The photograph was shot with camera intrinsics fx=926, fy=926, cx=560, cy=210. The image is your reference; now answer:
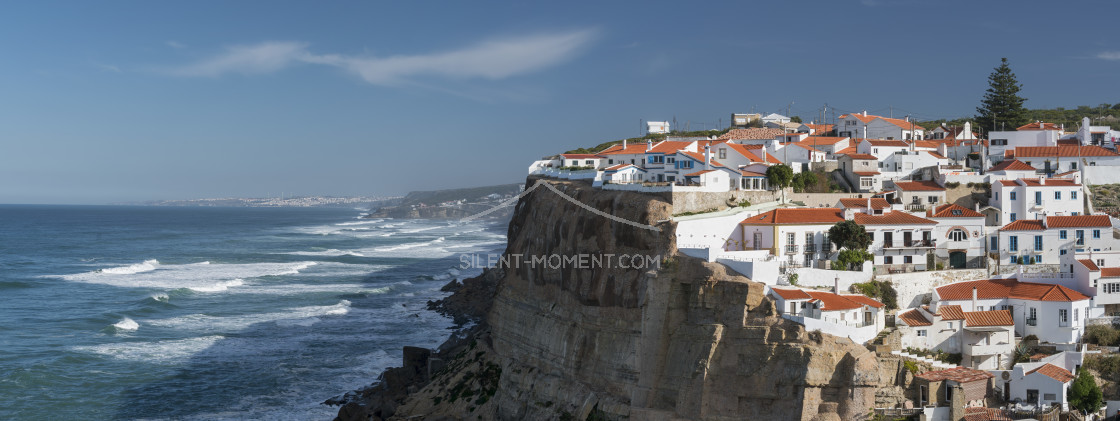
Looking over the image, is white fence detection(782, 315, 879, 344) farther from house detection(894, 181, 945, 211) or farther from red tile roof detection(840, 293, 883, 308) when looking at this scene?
house detection(894, 181, 945, 211)

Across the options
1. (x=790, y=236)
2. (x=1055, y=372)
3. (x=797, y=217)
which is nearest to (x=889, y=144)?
(x=797, y=217)

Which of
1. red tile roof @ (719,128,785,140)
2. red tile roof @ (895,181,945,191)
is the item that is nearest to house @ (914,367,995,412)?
red tile roof @ (895,181,945,191)

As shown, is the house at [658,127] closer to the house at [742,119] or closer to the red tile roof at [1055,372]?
the house at [742,119]

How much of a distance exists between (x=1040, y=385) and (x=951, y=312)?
374cm

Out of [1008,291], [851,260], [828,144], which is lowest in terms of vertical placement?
[1008,291]

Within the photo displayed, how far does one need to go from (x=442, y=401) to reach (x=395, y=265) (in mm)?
47629

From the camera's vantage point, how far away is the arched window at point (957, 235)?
112ft

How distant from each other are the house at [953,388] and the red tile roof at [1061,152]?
64.3 feet

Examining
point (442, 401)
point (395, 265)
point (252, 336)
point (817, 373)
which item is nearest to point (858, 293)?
point (817, 373)

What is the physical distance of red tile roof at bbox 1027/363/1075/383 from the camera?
88.5 feet

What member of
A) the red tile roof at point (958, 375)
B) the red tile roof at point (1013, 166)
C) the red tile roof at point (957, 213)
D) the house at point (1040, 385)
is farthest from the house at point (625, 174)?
the house at point (1040, 385)

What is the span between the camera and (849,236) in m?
32.0

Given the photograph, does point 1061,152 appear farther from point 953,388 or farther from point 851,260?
point 953,388

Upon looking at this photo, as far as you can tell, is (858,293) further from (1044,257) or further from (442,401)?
(442,401)
